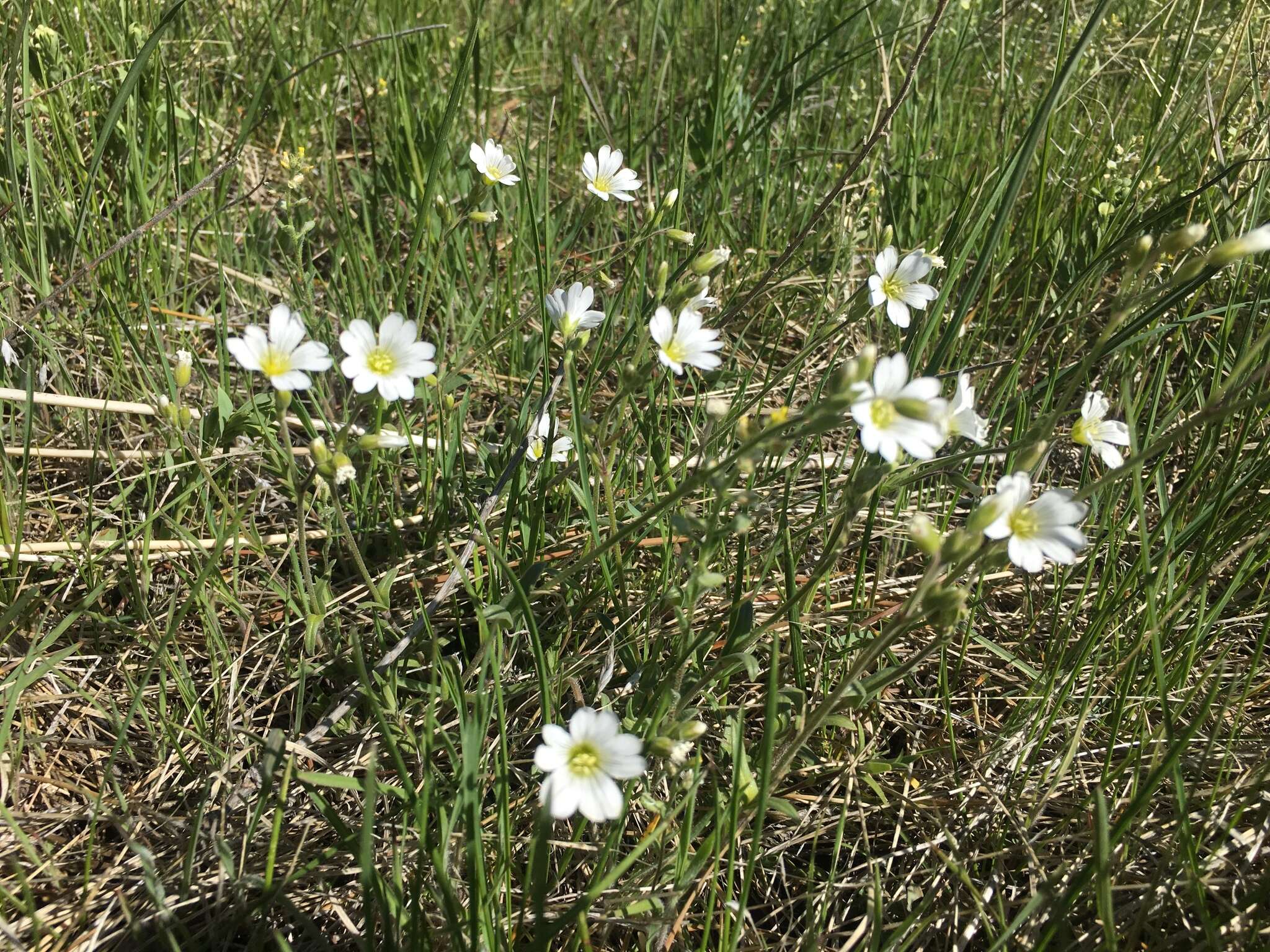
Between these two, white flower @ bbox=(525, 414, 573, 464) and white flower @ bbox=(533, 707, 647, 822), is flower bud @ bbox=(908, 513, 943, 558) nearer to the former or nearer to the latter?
white flower @ bbox=(533, 707, 647, 822)

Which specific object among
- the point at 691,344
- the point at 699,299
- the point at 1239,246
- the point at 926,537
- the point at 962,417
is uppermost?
the point at 699,299

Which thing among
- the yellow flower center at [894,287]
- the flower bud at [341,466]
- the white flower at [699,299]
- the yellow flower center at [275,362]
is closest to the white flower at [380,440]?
the flower bud at [341,466]

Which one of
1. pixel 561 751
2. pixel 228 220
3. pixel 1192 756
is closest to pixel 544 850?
pixel 561 751

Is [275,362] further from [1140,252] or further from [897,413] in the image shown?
[1140,252]

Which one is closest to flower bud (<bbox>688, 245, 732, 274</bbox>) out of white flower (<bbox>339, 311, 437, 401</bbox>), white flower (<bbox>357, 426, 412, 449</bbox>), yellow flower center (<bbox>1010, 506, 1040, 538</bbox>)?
white flower (<bbox>339, 311, 437, 401</bbox>)

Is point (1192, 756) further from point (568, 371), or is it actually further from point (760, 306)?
point (760, 306)

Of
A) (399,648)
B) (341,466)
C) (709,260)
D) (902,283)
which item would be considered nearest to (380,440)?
(341,466)

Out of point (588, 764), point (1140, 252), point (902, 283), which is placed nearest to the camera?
point (588, 764)
